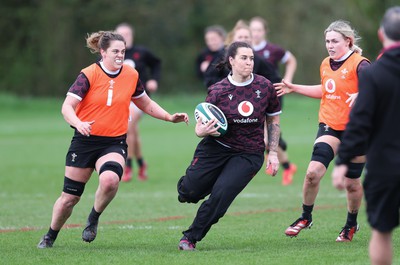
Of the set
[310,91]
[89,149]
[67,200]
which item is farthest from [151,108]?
[310,91]

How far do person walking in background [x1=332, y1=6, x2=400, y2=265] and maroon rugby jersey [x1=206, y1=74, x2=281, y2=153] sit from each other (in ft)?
8.09

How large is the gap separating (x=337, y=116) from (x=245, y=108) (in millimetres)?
1018

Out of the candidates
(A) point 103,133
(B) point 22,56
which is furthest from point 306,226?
(B) point 22,56

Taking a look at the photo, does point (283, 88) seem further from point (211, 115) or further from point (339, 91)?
point (211, 115)

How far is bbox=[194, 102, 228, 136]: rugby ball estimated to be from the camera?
7.92 meters

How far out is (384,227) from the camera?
18.4 ft

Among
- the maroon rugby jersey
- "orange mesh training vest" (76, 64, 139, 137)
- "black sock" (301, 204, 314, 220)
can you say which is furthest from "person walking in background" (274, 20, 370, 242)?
"orange mesh training vest" (76, 64, 139, 137)

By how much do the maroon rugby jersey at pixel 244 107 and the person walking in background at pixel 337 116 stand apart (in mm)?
429

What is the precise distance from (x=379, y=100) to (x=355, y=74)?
2.94 m

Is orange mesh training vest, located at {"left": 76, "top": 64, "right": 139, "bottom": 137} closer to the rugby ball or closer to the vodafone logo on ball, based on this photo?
the rugby ball

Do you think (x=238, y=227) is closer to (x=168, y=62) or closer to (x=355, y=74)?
(x=355, y=74)

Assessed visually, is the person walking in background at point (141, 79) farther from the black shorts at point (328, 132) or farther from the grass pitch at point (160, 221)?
the black shorts at point (328, 132)

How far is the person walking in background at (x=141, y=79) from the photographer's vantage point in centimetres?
1478

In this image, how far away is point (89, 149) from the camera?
27.0ft
